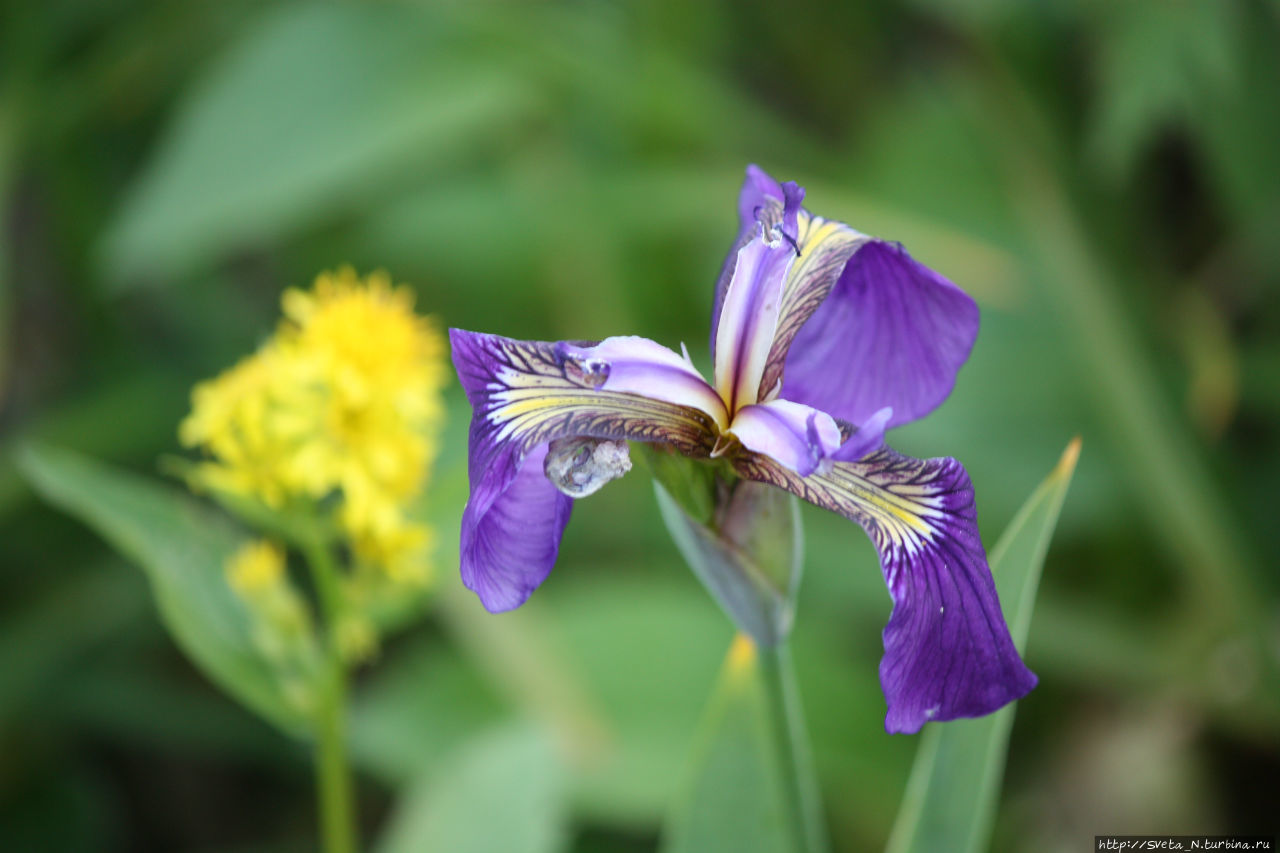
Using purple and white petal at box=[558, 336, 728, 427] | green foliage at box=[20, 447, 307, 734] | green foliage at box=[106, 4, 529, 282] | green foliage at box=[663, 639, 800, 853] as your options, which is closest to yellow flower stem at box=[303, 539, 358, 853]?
green foliage at box=[20, 447, 307, 734]

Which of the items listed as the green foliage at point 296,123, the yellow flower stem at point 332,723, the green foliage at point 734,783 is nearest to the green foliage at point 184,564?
the yellow flower stem at point 332,723

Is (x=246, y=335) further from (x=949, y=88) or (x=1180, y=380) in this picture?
(x=1180, y=380)

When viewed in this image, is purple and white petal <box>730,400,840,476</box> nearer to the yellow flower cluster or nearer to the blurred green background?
the yellow flower cluster

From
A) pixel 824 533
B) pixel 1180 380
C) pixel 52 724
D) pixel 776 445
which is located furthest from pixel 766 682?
pixel 52 724

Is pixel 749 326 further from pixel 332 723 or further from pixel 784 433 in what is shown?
pixel 332 723

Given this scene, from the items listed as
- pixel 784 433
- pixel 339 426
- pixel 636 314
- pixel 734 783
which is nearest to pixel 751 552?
pixel 784 433
